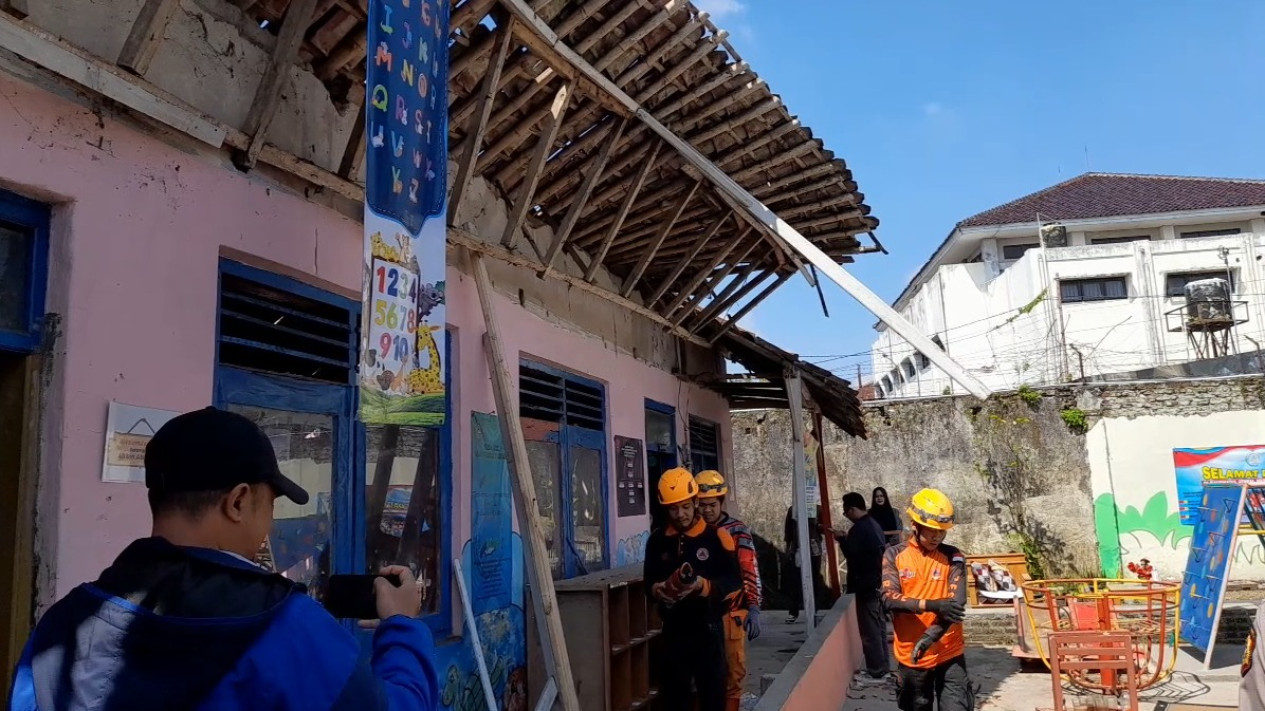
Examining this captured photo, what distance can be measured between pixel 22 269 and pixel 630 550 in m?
6.24

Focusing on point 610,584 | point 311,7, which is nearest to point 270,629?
point 311,7

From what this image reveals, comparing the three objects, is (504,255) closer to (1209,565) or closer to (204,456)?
(204,456)

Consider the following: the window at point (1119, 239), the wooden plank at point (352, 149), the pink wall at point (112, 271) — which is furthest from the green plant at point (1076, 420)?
the pink wall at point (112, 271)

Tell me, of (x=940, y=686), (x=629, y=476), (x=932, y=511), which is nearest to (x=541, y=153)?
(x=932, y=511)

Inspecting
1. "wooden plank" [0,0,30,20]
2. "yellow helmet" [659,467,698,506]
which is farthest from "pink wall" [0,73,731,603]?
"yellow helmet" [659,467,698,506]

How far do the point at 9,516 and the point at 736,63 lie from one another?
4575 mm

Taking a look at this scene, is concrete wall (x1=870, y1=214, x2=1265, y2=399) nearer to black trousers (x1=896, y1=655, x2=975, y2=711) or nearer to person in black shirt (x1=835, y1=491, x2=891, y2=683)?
person in black shirt (x1=835, y1=491, x2=891, y2=683)

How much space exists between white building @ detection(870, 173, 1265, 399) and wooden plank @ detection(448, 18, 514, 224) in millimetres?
17703

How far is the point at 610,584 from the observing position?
6.52 metres

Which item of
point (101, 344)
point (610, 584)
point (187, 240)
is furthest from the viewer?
point (610, 584)

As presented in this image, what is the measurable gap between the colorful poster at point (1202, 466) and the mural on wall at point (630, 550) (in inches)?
425

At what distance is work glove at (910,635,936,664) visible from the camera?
5387mm

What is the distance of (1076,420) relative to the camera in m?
15.5

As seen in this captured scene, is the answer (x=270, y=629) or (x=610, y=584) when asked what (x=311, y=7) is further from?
(x=610, y=584)
